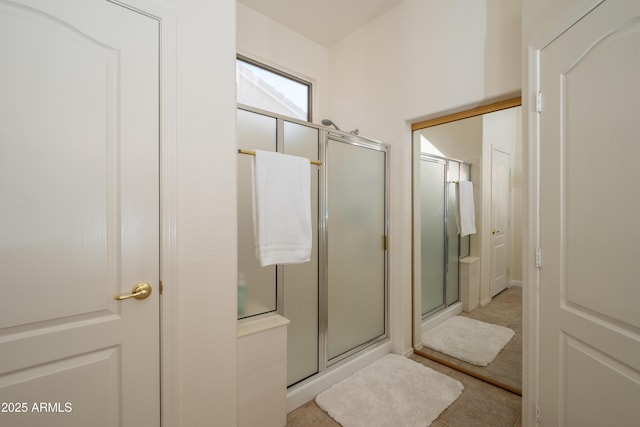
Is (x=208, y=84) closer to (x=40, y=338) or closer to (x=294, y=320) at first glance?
(x=40, y=338)

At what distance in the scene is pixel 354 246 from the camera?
2.22 metres

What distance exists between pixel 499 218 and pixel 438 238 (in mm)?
564

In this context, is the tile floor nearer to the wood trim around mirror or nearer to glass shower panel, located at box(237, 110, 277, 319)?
glass shower panel, located at box(237, 110, 277, 319)

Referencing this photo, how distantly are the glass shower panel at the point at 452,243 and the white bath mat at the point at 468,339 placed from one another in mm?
215

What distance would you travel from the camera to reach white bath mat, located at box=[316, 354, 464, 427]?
5.35 feet

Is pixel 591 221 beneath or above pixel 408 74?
beneath

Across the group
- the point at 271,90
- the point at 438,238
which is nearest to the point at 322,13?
the point at 271,90

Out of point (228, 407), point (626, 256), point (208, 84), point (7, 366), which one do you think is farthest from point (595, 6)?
point (7, 366)

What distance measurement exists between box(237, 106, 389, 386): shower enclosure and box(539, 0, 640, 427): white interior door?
1223 millimetres

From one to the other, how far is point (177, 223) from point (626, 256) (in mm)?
1647

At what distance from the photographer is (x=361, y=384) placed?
6.40 feet

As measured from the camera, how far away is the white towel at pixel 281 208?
4.95 feet

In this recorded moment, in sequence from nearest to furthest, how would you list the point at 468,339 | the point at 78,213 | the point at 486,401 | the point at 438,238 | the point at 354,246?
1. the point at 78,213
2. the point at 486,401
3. the point at 354,246
4. the point at 468,339
5. the point at 438,238

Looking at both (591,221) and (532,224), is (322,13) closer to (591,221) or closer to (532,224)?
(532,224)
